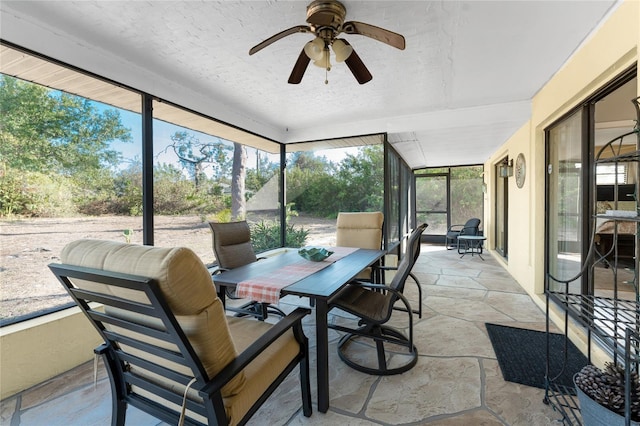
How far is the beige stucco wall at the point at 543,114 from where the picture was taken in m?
1.76

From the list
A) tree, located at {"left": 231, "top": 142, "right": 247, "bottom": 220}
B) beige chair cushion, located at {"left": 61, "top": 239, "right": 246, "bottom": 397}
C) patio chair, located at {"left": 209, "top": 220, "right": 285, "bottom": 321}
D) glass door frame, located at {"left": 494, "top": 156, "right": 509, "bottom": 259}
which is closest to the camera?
beige chair cushion, located at {"left": 61, "top": 239, "right": 246, "bottom": 397}

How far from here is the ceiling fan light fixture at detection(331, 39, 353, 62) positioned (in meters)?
1.79

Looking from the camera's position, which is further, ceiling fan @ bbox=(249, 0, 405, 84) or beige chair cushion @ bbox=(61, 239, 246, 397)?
ceiling fan @ bbox=(249, 0, 405, 84)

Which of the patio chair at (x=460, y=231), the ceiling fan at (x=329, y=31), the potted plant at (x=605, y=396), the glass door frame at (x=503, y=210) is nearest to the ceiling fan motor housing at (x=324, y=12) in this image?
the ceiling fan at (x=329, y=31)

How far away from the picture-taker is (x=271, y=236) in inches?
195

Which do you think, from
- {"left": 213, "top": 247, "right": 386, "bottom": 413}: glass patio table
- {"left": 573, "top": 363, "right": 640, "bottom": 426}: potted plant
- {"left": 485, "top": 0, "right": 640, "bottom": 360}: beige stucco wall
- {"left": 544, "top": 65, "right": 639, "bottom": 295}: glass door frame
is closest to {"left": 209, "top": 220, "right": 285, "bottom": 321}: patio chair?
{"left": 213, "top": 247, "right": 386, "bottom": 413}: glass patio table

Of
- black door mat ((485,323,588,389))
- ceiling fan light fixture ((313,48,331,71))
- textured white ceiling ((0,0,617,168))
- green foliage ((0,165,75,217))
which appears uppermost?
textured white ceiling ((0,0,617,168))

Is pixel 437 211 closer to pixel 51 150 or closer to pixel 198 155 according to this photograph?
pixel 198 155

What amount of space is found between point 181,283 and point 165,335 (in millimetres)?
229

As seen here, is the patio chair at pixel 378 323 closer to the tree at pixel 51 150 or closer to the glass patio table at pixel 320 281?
the glass patio table at pixel 320 281

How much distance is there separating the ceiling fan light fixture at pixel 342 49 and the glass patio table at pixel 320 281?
153 cm

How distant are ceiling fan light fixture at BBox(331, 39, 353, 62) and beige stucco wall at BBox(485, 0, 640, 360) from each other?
5.44 ft

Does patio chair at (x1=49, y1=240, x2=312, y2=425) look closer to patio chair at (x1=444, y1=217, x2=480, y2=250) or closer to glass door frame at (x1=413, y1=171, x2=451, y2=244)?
patio chair at (x1=444, y1=217, x2=480, y2=250)

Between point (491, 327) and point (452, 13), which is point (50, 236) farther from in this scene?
point (491, 327)
